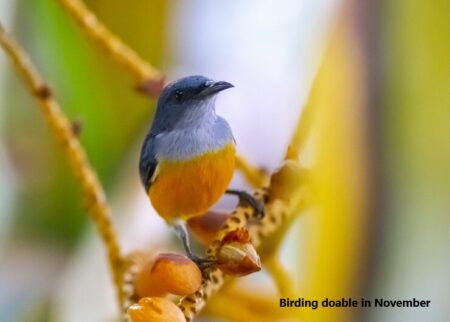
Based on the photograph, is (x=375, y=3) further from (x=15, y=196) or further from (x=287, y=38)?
(x=15, y=196)

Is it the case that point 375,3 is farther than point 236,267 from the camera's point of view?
Yes

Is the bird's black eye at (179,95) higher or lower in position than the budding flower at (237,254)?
higher

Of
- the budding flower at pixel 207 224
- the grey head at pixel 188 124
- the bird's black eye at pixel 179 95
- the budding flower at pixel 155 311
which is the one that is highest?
the bird's black eye at pixel 179 95

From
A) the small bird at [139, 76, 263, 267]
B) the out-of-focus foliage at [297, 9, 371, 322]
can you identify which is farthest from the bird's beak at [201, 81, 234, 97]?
the out-of-focus foliage at [297, 9, 371, 322]

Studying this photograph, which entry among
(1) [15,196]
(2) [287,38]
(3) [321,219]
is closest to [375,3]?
(2) [287,38]

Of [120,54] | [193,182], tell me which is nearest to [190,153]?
[193,182]

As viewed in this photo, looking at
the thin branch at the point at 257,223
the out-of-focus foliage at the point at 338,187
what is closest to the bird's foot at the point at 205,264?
the thin branch at the point at 257,223

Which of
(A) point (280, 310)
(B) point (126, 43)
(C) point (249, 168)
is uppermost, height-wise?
(B) point (126, 43)

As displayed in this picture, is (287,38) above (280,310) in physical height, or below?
above

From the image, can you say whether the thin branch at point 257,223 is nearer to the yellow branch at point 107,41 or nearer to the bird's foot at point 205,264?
the bird's foot at point 205,264
